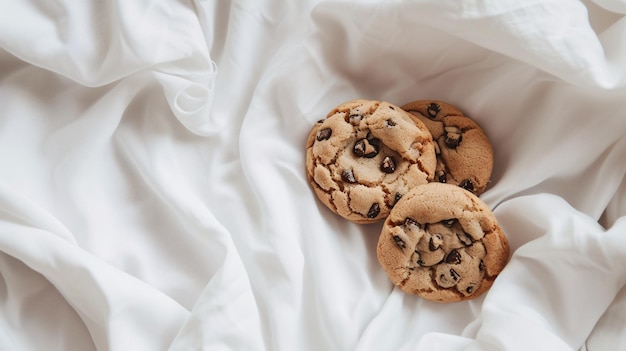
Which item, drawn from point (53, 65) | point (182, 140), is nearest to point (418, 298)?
point (182, 140)

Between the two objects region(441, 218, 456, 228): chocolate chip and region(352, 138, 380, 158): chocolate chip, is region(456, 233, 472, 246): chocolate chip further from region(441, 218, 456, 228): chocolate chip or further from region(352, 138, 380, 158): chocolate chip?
region(352, 138, 380, 158): chocolate chip

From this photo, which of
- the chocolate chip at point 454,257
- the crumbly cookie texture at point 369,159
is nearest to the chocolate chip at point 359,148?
the crumbly cookie texture at point 369,159

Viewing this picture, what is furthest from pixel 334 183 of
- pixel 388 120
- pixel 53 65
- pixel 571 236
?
pixel 53 65

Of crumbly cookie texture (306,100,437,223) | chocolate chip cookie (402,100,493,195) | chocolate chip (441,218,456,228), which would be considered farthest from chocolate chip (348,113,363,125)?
chocolate chip (441,218,456,228)

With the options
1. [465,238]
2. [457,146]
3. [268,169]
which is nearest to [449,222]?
[465,238]

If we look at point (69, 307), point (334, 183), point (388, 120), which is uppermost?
point (388, 120)

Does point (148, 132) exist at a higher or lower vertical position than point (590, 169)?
lower

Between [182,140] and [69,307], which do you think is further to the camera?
[182,140]

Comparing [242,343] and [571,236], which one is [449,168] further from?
[242,343]
